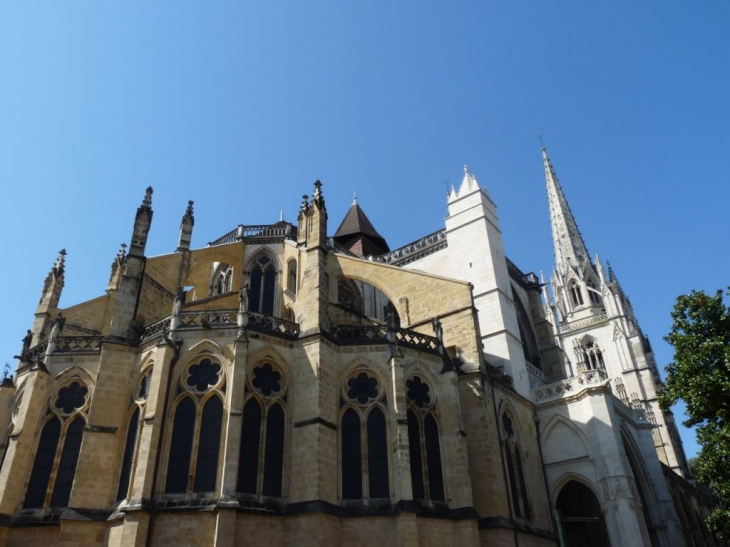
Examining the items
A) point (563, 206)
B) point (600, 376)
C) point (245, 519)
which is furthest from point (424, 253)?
point (563, 206)

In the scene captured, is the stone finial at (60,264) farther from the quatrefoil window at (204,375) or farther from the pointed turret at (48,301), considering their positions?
the quatrefoil window at (204,375)

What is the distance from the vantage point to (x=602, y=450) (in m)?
19.4

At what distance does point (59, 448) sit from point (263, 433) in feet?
17.8

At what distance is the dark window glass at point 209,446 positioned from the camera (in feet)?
45.3

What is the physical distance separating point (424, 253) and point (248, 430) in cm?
1511

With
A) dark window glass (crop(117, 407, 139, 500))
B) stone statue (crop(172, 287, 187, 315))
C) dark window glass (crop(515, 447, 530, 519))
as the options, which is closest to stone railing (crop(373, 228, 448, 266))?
dark window glass (crop(515, 447, 530, 519))

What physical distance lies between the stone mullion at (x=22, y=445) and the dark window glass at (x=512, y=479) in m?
13.3

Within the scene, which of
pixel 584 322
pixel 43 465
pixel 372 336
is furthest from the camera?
pixel 584 322

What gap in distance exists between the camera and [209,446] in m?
14.2

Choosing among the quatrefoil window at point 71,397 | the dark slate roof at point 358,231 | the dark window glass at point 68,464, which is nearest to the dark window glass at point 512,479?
the dark window glass at point 68,464

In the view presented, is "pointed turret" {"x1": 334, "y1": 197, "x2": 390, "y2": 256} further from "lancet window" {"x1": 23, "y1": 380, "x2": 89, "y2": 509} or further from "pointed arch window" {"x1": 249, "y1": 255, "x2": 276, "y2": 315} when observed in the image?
"lancet window" {"x1": 23, "y1": 380, "x2": 89, "y2": 509}

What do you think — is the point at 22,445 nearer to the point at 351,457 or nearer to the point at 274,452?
the point at 274,452

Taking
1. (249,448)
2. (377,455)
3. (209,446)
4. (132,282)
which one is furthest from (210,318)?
(377,455)

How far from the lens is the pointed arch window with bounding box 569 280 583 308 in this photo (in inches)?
1841
